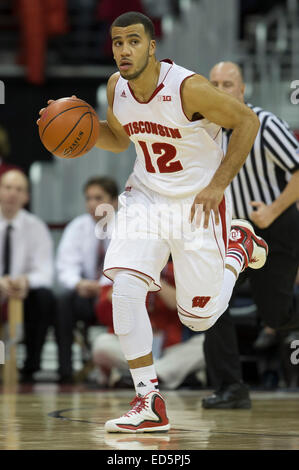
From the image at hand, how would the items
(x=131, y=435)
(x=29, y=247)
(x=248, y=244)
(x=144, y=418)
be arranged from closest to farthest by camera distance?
(x=131, y=435) < (x=144, y=418) < (x=248, y=244) < (x=29, y=247)

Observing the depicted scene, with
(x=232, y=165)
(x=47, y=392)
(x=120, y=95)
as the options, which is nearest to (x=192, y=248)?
(x=232, y=165)

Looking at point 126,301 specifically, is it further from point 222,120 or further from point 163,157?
point 222,120

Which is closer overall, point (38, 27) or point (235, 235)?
point (235, 235)

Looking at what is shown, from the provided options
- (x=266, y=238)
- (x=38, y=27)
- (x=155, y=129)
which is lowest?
(x=266, y=238)

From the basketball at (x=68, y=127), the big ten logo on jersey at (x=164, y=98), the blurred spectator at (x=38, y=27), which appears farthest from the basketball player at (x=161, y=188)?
the blurred spectator at (x=38, y=27)

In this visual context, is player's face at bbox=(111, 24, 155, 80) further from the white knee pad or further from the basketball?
the white knee pad

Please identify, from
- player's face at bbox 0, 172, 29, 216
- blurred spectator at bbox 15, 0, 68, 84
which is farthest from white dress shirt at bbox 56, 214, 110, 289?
blurred spectator at bbox 15, 0, 68, 84

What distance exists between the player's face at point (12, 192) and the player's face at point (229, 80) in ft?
8.99

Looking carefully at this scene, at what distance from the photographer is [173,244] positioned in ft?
12.0

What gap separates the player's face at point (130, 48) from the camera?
11.4 feet

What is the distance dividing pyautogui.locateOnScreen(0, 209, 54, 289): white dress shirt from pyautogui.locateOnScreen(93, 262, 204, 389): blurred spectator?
874 millimetres

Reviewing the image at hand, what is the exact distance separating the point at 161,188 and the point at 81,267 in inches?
149

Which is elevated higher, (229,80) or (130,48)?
(229,80)

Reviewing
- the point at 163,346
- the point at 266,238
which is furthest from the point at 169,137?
the point at 163,346
